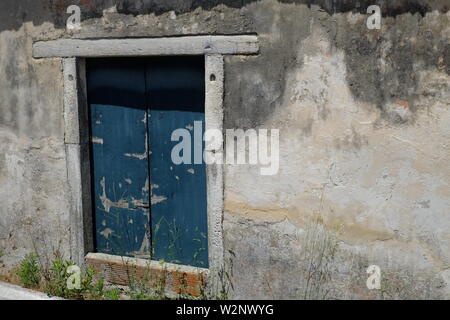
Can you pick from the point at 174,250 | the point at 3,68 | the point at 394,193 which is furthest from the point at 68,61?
the point at 394,193

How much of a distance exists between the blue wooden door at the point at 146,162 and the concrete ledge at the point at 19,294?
0.75 meters

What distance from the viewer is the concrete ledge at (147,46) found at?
14.3ft

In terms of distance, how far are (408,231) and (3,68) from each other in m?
3.96

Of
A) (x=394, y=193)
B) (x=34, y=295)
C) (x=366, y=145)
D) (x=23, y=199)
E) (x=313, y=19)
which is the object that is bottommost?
(x=34, y=295)

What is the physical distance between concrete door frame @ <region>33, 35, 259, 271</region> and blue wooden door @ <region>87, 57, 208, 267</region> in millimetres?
123

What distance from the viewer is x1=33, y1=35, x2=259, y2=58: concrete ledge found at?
4359 mm

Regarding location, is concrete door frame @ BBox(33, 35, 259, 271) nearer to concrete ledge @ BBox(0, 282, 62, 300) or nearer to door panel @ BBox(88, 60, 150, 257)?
door panel @ BBox(88, 60, 150, 257)

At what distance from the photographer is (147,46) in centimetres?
466

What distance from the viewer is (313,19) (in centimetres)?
410

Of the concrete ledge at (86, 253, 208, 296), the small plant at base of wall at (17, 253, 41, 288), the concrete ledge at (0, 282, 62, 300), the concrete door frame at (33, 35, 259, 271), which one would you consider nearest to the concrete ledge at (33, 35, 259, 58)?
the concrete door frame at (33, 35, 259, 271)

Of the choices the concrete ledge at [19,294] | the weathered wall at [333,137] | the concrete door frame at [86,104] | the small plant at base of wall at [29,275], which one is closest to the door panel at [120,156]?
the concrete door frame at [86,104]

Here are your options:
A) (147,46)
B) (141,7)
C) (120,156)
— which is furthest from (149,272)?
(141,7)

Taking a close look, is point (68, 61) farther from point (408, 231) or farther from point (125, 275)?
point (408, 231)

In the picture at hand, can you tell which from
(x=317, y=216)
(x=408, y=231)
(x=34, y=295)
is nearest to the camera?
(x=408, y=231)
